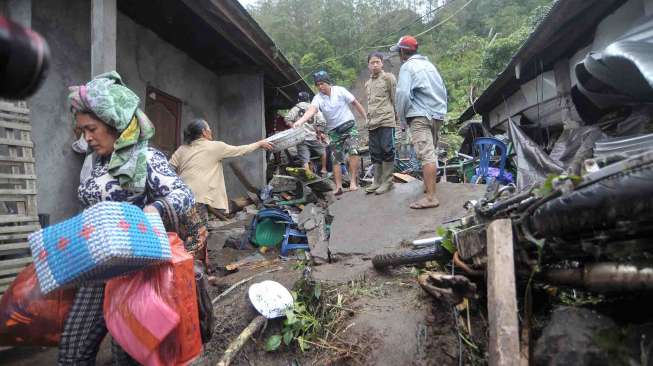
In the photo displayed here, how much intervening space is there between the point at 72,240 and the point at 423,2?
135ft

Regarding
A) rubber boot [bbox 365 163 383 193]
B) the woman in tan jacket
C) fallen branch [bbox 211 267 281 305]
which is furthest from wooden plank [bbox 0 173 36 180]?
rubber boot [bbox 365 163 383 193]

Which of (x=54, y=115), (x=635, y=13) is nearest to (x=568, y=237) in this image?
(x=635, y=13)

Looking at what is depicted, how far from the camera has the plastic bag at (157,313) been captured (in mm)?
1457

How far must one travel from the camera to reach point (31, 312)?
167cm

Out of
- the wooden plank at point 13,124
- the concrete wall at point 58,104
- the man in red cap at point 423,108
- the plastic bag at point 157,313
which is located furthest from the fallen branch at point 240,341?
the concrete wall at point 58,104

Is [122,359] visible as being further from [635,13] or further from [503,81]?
[503,81]

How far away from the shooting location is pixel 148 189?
1961 mm

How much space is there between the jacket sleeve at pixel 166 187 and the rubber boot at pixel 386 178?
352cm

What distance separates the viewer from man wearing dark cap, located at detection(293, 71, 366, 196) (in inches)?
229

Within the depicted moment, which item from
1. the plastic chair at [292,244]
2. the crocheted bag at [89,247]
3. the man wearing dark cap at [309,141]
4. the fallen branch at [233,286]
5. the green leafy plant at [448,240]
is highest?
the man wearing dark cap at [309,141]

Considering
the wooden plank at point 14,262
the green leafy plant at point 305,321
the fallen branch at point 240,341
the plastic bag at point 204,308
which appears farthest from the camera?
the wooden plank at point 14,262

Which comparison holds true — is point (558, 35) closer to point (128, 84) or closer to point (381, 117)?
point (381, 117)

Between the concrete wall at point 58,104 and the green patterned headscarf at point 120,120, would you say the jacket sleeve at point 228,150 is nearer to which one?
the concrete wall at point 58,104

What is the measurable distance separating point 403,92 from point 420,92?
20 cm
